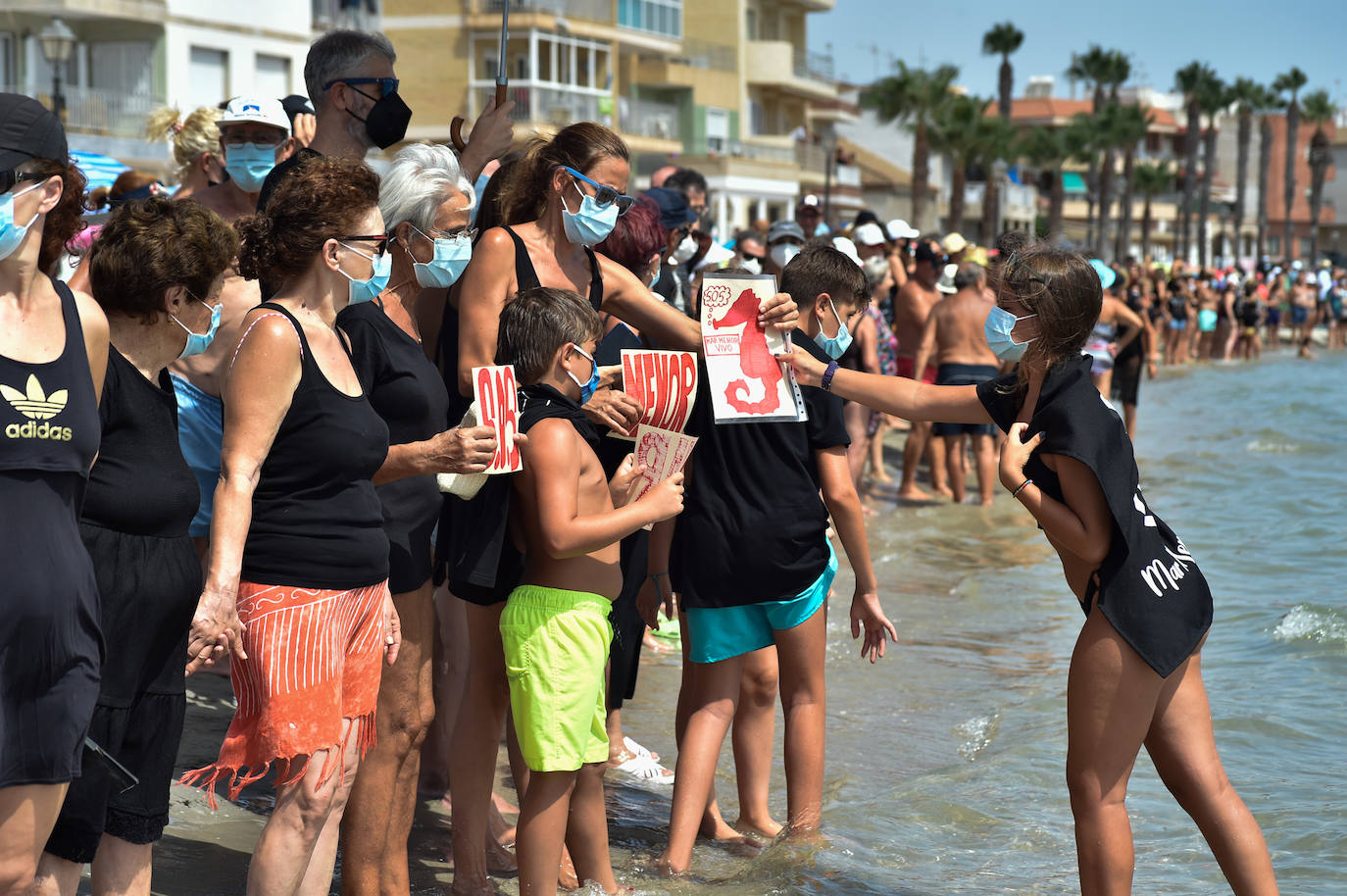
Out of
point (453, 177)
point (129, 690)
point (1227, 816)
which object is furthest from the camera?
point (453, 177)

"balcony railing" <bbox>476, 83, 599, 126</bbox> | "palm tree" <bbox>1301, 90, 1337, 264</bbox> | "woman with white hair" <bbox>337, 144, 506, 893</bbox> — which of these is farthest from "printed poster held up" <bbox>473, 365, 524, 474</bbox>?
"palm tree" <bbox>1301, 90, 1337, 264</bbox>

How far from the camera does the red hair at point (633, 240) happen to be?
5.52 metres

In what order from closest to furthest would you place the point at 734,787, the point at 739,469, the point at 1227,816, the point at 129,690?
the point at 129,690 < the point at 1227,816 < the point at 739,469 < the point at 734,787

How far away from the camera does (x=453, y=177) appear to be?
4.38 m

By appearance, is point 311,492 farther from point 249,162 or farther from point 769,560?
point 249,162

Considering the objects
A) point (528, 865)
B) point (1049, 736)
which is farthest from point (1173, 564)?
point (1049, 736)

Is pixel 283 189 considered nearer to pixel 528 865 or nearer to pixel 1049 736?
pixel 528 865

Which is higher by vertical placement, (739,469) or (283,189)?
(283,189)

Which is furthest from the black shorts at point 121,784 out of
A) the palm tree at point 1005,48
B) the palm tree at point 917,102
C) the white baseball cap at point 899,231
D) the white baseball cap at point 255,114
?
the palm tree at point 1005,48

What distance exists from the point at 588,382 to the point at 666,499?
0.40 m

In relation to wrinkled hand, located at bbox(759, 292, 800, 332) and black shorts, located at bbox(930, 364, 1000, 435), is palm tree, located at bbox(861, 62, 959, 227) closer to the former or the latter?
black shorts, located at bbox(930, 364, 1000, 435)

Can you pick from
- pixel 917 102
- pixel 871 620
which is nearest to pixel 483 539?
pixel 871 620

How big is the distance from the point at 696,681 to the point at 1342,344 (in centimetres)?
4611

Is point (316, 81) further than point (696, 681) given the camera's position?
Yes
